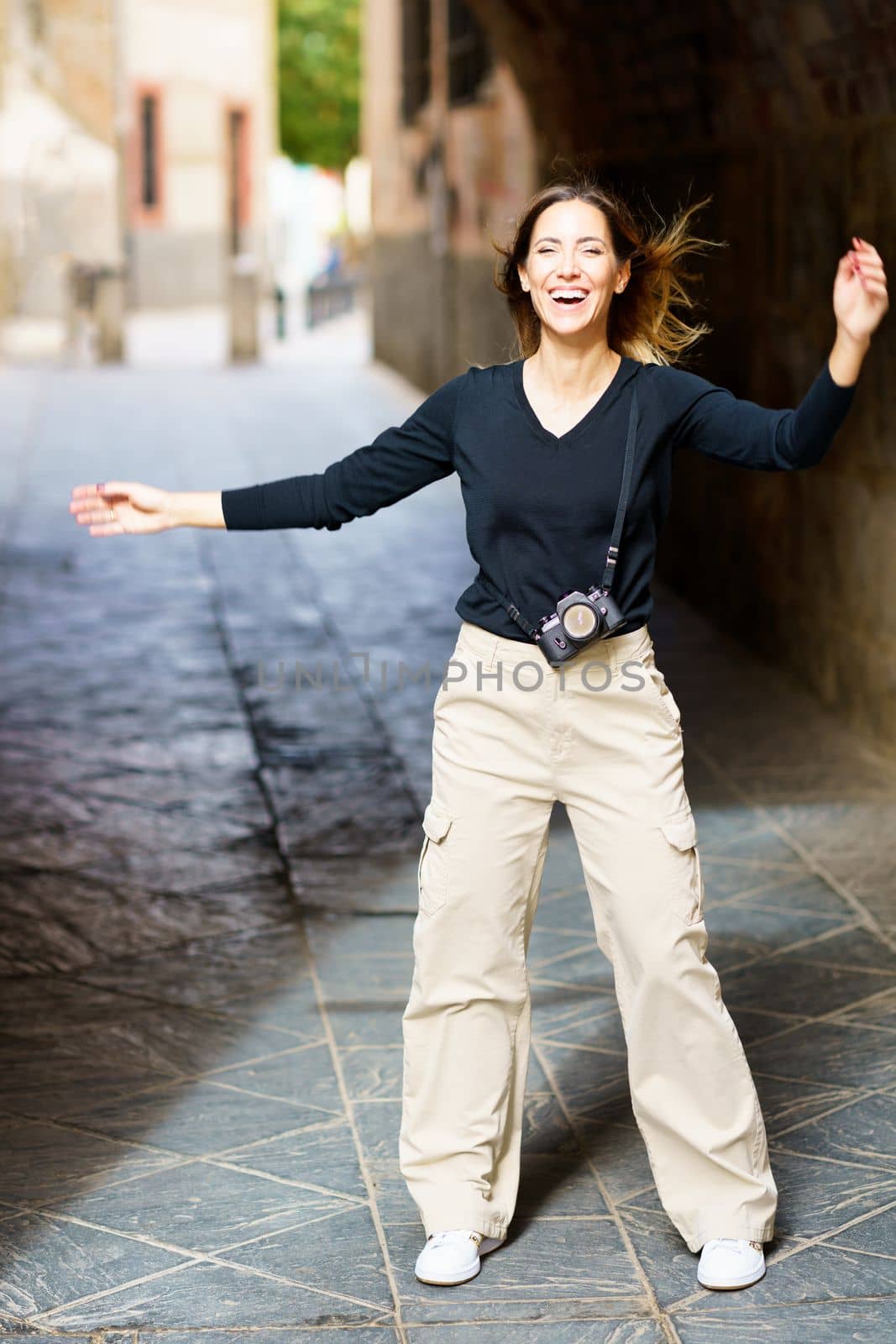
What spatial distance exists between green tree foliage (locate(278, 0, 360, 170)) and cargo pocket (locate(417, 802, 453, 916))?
44883 millimetres

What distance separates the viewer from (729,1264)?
10.0 ft

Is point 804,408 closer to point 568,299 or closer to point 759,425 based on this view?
point 759,425

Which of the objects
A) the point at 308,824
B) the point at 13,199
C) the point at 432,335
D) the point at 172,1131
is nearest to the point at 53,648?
the point at 308,824

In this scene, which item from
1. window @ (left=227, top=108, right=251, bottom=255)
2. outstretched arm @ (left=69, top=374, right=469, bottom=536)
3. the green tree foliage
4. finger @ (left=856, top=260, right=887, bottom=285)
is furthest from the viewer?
the green tree foliage

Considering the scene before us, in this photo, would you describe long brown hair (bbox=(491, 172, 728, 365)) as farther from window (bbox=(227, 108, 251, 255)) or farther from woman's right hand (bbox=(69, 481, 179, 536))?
window (bbox=(227, 108, 251, 255))

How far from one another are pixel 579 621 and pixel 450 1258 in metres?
1.05

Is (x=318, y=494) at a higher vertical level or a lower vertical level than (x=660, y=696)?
higher

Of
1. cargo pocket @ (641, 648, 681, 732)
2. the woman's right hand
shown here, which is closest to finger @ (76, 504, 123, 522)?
the woman's right hand

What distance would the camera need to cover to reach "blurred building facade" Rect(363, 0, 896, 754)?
20.6ft

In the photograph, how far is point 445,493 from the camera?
12234 millimetres

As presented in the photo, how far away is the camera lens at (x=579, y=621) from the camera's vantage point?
291cm

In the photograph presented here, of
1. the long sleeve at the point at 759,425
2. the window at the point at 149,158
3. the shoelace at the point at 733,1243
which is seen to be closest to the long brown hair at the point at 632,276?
the long sleeve at the point at 759,425

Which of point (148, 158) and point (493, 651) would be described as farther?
point (148, 158)

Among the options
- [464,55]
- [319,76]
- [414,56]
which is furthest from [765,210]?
[319,76]
